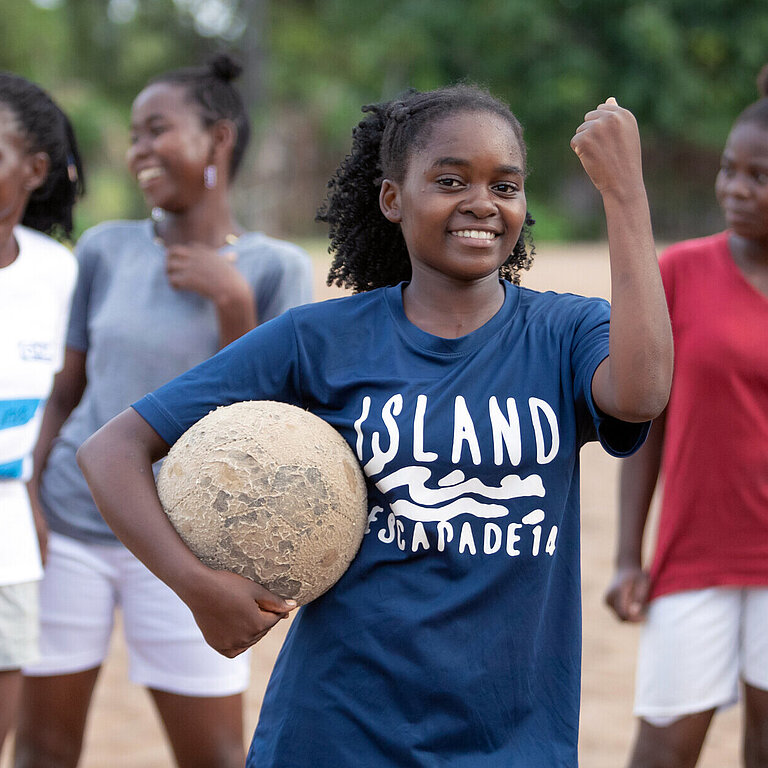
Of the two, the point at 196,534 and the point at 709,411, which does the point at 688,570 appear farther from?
the point at 196,534

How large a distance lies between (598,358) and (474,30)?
36.8 metres

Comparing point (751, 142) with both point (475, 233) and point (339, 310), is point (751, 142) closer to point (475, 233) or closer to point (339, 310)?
point (475, 233)

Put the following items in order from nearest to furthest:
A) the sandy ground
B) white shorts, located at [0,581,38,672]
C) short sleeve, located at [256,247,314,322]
Answer: white shorts, located at [0,581,38,672], short sleeve, located at [256,247,314,322], the sandy ground


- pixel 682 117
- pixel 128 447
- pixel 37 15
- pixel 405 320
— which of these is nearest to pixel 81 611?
pixel 128 447

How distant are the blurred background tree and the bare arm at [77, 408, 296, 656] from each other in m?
30.4

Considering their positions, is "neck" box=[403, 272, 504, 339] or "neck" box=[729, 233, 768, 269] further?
"neck" box=[729, 233, 768, 269]

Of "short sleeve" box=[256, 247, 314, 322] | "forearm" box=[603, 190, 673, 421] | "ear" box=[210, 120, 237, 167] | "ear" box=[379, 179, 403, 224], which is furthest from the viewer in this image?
"ear" box=[210, 120, 237, 167]

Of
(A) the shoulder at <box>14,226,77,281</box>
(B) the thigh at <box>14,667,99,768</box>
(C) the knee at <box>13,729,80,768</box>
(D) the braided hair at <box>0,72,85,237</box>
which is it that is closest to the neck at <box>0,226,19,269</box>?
(A) the shoulder at <box>14,226,77,281</box>

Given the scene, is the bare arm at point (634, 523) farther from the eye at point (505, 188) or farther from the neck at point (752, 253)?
the eye at point (505, 188)

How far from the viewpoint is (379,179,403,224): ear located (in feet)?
8.27

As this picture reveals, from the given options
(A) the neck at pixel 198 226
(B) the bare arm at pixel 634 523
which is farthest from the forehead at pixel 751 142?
(A) the neck at pixel 198 226

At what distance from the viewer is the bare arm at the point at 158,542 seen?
7.10ft

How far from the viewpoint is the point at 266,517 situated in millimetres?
2168

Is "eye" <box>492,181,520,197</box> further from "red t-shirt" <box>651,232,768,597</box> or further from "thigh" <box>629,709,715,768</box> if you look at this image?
"thigh" <box>629,709,715,768</box>
